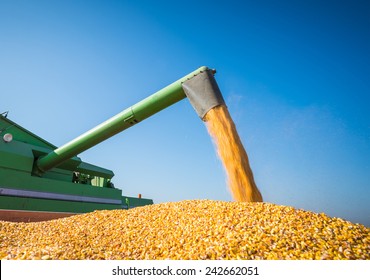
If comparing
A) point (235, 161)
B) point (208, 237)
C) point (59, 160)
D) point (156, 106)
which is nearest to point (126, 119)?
point (156, 106)

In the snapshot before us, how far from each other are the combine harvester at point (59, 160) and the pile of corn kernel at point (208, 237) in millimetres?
1775

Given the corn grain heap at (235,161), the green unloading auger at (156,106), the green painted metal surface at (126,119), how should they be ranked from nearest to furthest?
the corn grain heap at (235,161)
the green unloading auger at (156,106)
the green painted metal surface at (126,119)

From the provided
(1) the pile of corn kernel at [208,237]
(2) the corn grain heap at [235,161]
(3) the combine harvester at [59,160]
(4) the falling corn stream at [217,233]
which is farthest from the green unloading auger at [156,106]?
(1) the pile of corn kernel at [208,237]

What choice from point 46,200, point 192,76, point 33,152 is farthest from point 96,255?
point 33,152

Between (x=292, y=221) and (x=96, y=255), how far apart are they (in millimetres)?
2235

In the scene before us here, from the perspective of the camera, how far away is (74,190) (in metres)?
8.09

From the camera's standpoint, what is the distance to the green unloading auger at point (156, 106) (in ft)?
13.6

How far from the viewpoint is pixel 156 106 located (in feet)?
16.4

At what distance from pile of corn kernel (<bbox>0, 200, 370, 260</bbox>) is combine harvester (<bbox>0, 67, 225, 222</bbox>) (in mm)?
1775

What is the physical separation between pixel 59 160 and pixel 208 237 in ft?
18.3

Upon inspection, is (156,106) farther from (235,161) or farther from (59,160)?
(59,160)

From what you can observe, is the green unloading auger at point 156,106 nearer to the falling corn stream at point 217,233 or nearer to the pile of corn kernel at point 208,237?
the falling corn stream at point 217,233
